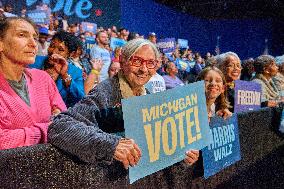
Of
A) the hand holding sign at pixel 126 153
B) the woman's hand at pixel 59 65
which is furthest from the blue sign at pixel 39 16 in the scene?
the hand holding sign at pixel 126 153

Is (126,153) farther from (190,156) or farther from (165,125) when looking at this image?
(190,156)

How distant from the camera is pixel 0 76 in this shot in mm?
1781

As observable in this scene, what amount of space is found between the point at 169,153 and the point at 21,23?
947mm

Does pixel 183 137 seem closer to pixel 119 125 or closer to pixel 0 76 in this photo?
pixel 119 125

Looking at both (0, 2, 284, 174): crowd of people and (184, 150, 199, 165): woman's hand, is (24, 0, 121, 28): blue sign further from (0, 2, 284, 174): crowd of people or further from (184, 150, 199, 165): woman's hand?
(184, 150, 199, 165): woman's hand

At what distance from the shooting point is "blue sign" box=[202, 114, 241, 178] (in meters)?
2.24

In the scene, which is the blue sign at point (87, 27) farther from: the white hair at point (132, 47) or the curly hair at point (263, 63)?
the white hair at point (132, 47)

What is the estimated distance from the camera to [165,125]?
5.65ft

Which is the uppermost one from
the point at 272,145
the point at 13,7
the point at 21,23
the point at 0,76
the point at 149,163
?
the point at 13,7

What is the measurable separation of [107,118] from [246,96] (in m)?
1.71

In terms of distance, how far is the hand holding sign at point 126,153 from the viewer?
1.37 metres

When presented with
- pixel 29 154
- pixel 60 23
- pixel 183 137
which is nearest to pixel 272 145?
pixel 183 137

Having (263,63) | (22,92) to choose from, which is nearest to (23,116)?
(22,92)

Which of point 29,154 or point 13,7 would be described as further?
point 13,7
